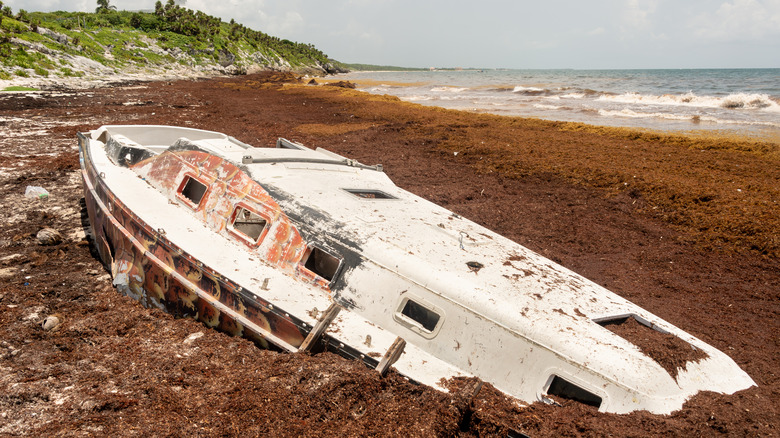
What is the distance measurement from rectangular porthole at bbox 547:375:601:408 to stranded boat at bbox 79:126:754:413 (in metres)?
0.01

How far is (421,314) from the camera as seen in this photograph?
3916 millimetres

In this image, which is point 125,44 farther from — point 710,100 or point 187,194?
point 710,100

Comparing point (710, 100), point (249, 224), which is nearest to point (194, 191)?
point (249, 224)

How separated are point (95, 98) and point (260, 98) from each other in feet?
27.2

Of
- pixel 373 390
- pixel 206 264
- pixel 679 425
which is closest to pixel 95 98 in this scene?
pixel 206 264

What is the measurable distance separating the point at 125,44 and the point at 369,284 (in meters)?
47.3

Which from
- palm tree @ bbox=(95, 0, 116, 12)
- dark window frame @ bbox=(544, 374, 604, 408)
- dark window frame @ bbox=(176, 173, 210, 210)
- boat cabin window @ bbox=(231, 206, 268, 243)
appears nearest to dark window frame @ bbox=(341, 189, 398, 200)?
boat cabin window @ bbox=(231, 206, 268, 243)

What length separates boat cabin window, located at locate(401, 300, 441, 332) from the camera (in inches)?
152

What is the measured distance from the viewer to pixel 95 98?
20922mm

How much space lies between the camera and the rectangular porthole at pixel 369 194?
5363 mm

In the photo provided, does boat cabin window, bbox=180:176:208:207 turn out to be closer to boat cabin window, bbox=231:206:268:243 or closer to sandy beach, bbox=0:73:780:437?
boat cabin window, bbox=231:206:268:243

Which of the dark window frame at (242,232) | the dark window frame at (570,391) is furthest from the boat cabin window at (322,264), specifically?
the dark window frame at (570,391)

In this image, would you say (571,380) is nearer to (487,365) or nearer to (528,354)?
(528,354)

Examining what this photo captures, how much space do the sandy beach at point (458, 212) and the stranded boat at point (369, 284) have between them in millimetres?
216
